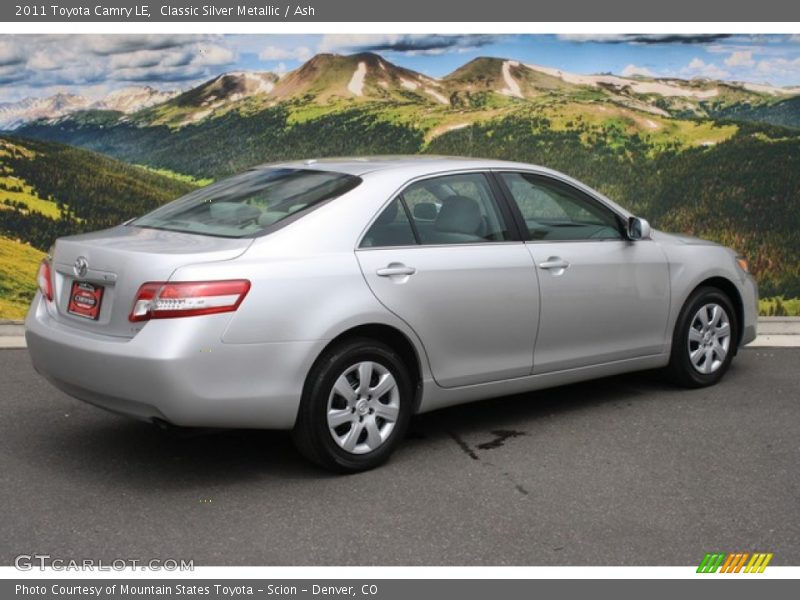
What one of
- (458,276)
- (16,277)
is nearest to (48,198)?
(16,277)

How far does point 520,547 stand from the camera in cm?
439

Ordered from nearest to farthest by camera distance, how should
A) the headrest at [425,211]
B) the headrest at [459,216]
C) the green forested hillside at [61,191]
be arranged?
1. the headrest at [425,211]
2. the headrest at [459,216]
3. the green forested hillside at [61,191]

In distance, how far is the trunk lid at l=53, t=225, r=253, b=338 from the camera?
4.85 meters

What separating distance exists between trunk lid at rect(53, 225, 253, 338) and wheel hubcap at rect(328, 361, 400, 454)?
2.71 ft

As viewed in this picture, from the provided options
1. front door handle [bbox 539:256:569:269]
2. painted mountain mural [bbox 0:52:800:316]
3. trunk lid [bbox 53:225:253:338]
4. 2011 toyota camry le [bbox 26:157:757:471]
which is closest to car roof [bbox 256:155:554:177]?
2011 toyota camry le [bbox 26:157:757:471]

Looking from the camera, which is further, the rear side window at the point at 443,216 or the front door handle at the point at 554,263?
the front door handle at the point at 554,263

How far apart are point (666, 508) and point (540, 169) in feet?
7.82

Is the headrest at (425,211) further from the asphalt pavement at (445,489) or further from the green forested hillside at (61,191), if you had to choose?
the green forested hillside at (61,191)

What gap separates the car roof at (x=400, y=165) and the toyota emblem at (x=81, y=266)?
1.37m

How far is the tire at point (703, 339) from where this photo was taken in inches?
272

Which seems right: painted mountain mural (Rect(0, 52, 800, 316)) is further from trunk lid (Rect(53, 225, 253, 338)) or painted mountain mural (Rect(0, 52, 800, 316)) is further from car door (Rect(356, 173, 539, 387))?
trunk lid (Rect(53, 225, 253, 338))

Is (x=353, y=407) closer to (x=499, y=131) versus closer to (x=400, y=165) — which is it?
(x=400, y=165)

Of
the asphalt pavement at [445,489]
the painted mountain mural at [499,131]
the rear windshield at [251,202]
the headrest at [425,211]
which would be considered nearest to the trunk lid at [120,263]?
the rear windshield at [251,202]

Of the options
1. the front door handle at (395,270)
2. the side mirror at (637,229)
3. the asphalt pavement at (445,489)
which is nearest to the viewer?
the asphalt pavement at (445,489)
